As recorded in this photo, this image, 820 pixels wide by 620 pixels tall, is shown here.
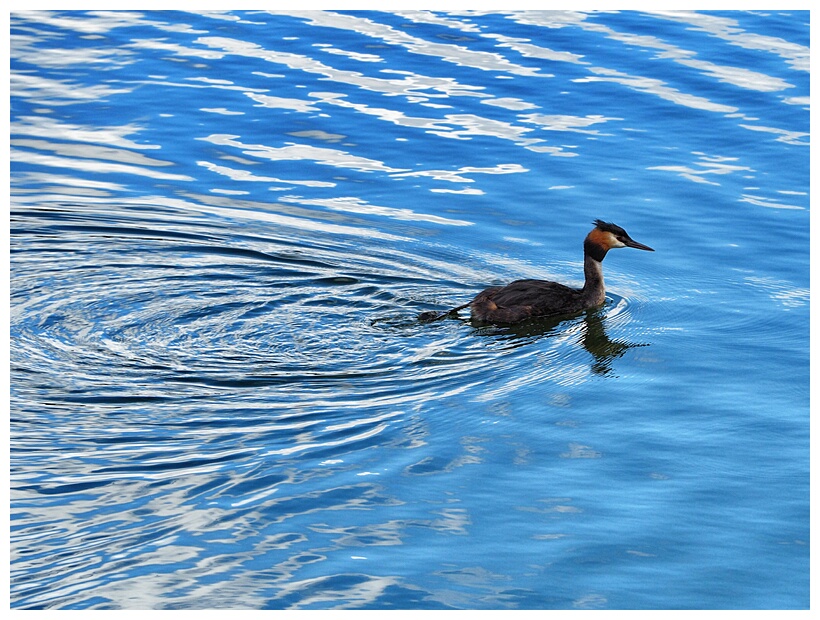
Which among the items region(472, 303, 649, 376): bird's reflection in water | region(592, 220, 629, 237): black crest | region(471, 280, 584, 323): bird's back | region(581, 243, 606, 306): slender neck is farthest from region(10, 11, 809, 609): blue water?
region(592, 220, 629, 237): black crest

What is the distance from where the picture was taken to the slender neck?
1202cm

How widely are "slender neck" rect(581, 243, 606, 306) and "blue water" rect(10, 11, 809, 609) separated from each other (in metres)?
0.29

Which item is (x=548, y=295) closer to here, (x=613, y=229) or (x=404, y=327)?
(x=613, y=229)

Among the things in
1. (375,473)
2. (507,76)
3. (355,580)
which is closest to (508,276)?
(375,473)

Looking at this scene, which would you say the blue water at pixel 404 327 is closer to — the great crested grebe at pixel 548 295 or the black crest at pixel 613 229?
the great crested grebe at pixel 548 295

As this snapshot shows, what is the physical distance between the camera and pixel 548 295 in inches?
454

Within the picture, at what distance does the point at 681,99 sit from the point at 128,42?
8.83 m

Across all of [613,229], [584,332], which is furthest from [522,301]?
[613,229]

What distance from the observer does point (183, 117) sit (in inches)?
675

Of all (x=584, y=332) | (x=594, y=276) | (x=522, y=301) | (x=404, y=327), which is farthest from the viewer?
(x=594, y=276)

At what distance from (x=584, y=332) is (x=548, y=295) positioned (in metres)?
0.46

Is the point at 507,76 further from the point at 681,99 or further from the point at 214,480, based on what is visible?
the point at 214,480

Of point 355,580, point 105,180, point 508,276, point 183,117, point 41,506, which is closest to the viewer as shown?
point 355,580

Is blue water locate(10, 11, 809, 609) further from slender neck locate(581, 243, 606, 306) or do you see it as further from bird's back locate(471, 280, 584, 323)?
slender neck locate(581, 243, 606, 306)
